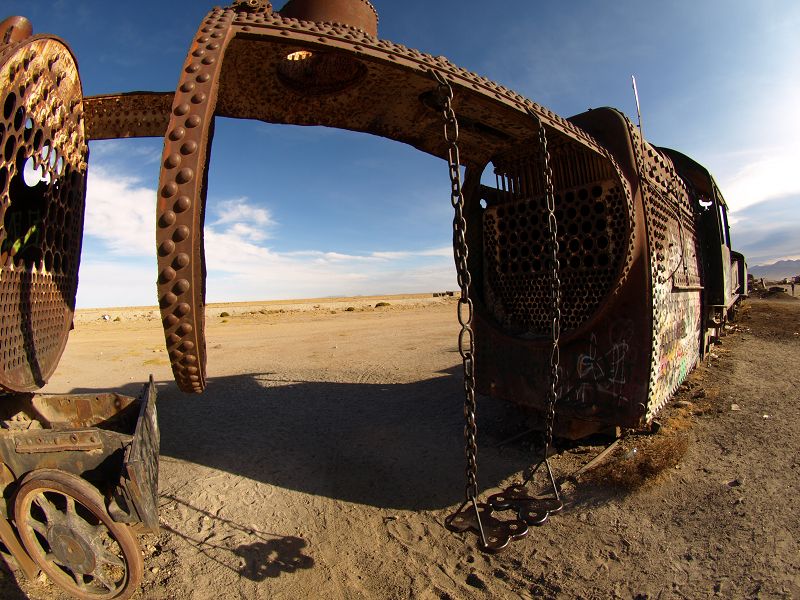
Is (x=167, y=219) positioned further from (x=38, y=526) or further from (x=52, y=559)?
(x=52, y=559)

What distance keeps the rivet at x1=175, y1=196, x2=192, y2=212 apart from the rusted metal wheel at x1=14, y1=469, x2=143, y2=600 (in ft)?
7.53

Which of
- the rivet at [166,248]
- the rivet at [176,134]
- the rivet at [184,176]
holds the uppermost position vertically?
the rivet at [176,134]

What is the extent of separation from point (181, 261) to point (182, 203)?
233 millimetres

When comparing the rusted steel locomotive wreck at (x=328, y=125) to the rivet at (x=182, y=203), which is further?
the rusted steel locomotive wreck at (x=328, y=125)

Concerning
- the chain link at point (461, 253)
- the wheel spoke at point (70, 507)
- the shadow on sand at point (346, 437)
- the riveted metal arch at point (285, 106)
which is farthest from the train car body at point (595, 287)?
the wheel spoke at point (70, 507)

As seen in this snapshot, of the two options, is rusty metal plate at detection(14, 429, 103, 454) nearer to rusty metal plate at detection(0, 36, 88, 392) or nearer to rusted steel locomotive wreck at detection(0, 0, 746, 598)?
rusted steel locomotive wreck at detection(0, 0, 746, 598)

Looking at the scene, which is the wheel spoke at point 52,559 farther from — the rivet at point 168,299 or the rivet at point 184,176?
the rivet at point 184,176

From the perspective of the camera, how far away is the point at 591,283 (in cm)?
436

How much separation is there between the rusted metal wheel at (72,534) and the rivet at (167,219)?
223 cm

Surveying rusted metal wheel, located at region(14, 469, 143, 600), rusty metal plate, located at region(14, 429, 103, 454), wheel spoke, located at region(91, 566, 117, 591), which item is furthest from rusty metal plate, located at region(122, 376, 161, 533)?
wheel spoke, located at region(91, 566, 117, 591)

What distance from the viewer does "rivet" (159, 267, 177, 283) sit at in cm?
171

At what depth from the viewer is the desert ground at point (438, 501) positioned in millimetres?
3186

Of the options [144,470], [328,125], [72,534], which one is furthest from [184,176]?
[72,534]

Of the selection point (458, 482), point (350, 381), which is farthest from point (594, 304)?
point (350, 381)
